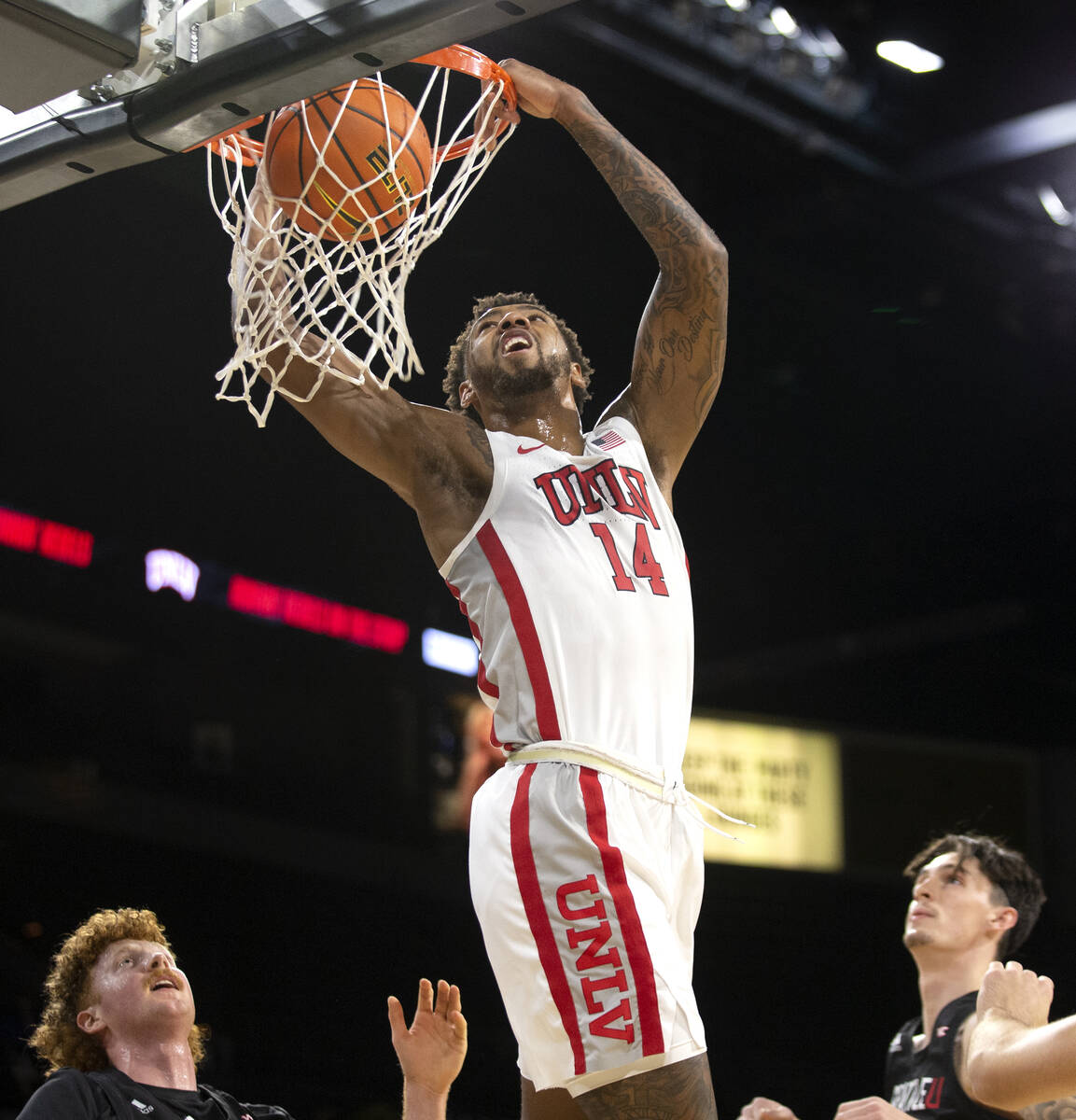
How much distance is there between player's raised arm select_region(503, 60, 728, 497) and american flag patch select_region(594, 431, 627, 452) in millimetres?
89

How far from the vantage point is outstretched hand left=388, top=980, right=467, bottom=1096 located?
300 centimetres

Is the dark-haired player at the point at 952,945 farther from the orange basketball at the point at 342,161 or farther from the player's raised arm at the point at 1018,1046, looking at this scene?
the orange basketball at the point at 342,161

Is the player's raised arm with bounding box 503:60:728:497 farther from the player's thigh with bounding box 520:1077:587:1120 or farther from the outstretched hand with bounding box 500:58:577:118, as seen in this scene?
the player's thigh with bounding box 520:1077:587:1120

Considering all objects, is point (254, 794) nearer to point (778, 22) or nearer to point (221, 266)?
point (221, 266)

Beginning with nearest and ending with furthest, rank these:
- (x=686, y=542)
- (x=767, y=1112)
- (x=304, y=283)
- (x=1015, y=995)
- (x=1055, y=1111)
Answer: (x=1015, y=995) → (x=304, y=283) → (x=1055, y=1111) → (x=767, y=1112) → (x=686, y=542)

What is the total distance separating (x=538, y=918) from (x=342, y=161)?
4.83 ft

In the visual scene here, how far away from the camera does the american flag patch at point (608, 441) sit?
2.85 m

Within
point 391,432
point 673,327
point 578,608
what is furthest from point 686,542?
point 578,608

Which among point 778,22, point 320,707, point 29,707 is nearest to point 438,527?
point 778,22

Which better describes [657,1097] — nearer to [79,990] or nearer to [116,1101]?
[116,1101]

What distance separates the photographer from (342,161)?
290cm

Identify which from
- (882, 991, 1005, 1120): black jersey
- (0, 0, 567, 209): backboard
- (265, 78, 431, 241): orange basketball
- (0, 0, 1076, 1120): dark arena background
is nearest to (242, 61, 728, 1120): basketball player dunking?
(265, 78, 431, 241): orange basketball

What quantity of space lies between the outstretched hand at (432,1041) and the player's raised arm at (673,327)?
1.14 meters

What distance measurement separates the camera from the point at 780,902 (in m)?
9.08
